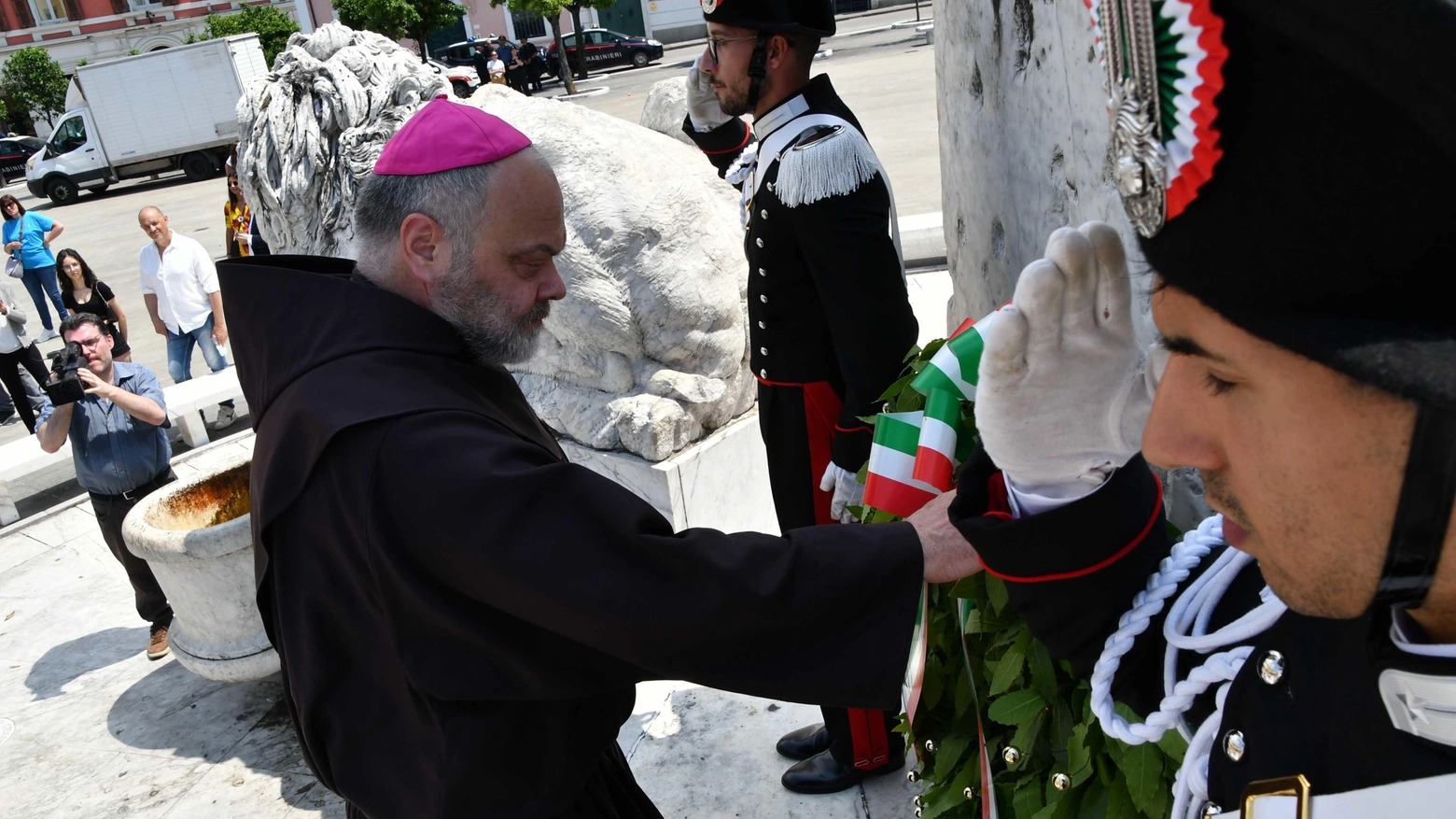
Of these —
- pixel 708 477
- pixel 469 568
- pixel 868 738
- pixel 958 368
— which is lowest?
pixel 868 738

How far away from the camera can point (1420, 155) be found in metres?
0.66

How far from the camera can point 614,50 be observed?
30.7 metres

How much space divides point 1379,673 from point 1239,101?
1.63 ft

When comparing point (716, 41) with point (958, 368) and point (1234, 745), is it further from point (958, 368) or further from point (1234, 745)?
point (1234, 745)

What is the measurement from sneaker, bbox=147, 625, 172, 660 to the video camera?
3.55 feet

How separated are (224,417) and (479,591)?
6790 mm

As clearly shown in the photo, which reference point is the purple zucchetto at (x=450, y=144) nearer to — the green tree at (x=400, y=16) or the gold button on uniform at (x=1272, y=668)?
the gold button on uniform at (x=1272, y=668)

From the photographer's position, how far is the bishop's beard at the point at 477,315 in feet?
6.08

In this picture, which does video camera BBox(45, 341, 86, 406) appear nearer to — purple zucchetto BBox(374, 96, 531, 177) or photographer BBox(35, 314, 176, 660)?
Result: photographer BBox(35, 314, 176, 660)

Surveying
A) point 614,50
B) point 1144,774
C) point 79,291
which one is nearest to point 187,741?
point 1144,774

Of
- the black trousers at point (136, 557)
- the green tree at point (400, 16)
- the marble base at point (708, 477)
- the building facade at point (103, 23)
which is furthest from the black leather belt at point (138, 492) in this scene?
the building facade at point (103, 23)

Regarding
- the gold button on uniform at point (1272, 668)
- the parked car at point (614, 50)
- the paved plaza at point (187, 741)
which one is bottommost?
the paved plaza at point (187, 741)

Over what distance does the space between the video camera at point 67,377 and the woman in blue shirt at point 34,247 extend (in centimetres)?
628

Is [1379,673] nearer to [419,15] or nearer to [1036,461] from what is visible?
[1036,461]
